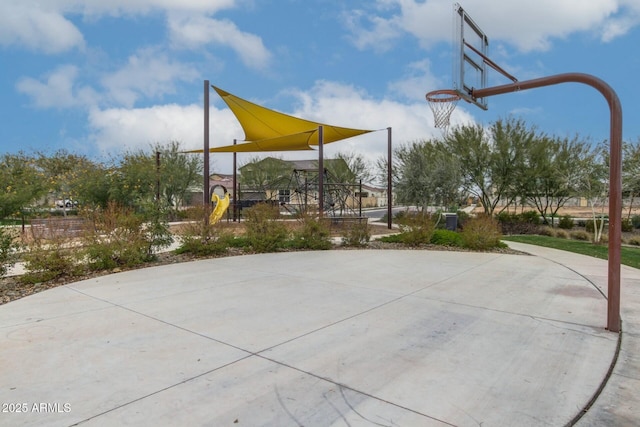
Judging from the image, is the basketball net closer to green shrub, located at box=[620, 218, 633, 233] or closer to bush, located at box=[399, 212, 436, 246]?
bush, located at box=[399, 212, 436, 246]

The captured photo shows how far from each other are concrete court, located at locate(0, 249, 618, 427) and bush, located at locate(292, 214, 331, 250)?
155 inches

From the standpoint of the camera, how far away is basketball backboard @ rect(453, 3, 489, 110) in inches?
244

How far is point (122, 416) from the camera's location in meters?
2.44

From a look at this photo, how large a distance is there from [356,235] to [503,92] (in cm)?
600

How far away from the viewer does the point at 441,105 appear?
914cm

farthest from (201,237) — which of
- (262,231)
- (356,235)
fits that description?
(356,235)

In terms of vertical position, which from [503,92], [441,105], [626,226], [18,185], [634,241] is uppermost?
[441,105]

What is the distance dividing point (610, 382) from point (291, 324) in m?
2.74

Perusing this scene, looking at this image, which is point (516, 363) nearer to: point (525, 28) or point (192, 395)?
point (192, 395)

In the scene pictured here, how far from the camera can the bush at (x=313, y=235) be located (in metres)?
10.3

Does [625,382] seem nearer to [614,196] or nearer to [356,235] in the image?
[614,196]

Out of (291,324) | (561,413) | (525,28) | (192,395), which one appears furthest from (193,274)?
(525,28)

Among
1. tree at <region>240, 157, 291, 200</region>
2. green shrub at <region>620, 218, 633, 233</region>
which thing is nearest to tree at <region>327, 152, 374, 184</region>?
tree at <region>240, 157, 291, 200</region>

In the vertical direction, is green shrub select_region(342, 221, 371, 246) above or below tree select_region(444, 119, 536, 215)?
below
